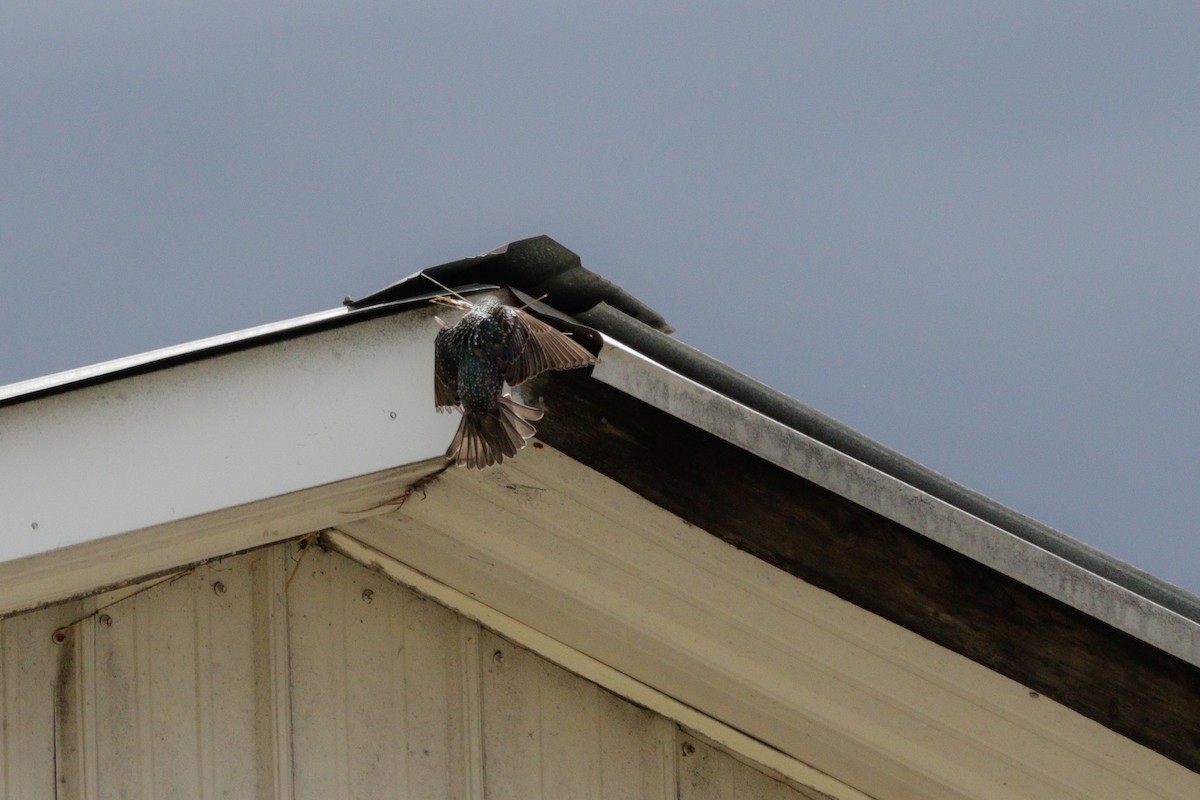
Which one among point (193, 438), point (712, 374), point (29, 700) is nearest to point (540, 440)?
point (712, 374)

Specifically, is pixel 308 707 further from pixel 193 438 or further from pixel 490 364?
pixel 490 364

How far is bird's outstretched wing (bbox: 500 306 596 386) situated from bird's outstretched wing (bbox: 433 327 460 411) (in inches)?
3.1

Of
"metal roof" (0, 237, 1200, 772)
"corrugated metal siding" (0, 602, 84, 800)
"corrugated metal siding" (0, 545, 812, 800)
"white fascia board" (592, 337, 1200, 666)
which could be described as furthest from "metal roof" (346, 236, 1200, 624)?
"corrugated metal siding" (0, 602, 84, 800)

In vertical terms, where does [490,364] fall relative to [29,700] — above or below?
above

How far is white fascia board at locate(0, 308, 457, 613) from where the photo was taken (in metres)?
2.17

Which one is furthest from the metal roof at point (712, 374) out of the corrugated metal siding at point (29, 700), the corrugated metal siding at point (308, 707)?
the corrugated metal siding at point (29, 700)

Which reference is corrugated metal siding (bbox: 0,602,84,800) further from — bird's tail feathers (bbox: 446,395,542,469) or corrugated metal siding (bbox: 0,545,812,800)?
bird's tail feathers (bbox: 446,395,542,469)

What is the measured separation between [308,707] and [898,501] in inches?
50.8

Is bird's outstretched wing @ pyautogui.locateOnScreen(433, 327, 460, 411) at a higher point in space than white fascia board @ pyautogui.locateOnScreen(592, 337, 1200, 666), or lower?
higher

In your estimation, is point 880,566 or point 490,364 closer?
point 490,364

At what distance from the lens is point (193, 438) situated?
2.18m

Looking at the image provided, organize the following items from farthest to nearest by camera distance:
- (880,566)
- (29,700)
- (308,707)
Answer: (308,707)
(29,700)
(880,566)

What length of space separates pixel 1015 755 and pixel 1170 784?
10.5 inches

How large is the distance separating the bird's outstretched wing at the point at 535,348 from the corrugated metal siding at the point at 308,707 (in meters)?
0.86
